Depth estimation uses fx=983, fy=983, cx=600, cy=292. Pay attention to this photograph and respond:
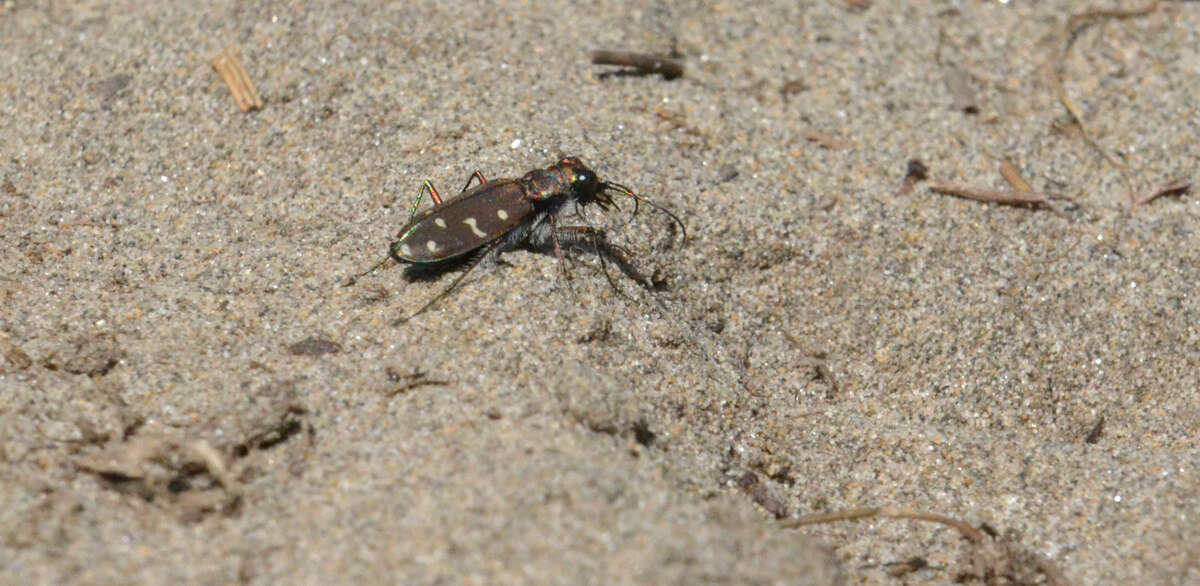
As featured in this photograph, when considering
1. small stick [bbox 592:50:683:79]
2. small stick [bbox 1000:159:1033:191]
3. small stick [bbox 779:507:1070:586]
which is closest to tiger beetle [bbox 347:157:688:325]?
small stick [bbox 592:50:683:79]

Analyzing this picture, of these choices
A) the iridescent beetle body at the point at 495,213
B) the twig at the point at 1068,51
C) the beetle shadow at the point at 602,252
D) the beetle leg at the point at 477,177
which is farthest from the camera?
the twig at the point at 1068,51

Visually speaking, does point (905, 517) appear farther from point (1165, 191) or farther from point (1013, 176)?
point (1165, 191)

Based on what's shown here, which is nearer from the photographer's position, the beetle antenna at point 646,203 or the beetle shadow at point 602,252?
the beetle shadow at point 602,252

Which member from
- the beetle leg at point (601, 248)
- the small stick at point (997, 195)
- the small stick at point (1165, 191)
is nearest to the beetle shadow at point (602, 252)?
the beetle leg at point (601, 248)

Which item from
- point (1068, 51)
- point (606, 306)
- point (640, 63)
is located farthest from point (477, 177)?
point (1068, 51)

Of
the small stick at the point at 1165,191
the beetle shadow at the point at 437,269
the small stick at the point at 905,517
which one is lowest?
the small stick at the point at 1165,191

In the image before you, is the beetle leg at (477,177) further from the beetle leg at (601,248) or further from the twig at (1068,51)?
the twig at (1068,51)

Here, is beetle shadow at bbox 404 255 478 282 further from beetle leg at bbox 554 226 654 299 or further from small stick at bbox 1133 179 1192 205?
small stick at bbox 1133 179 1192 205
